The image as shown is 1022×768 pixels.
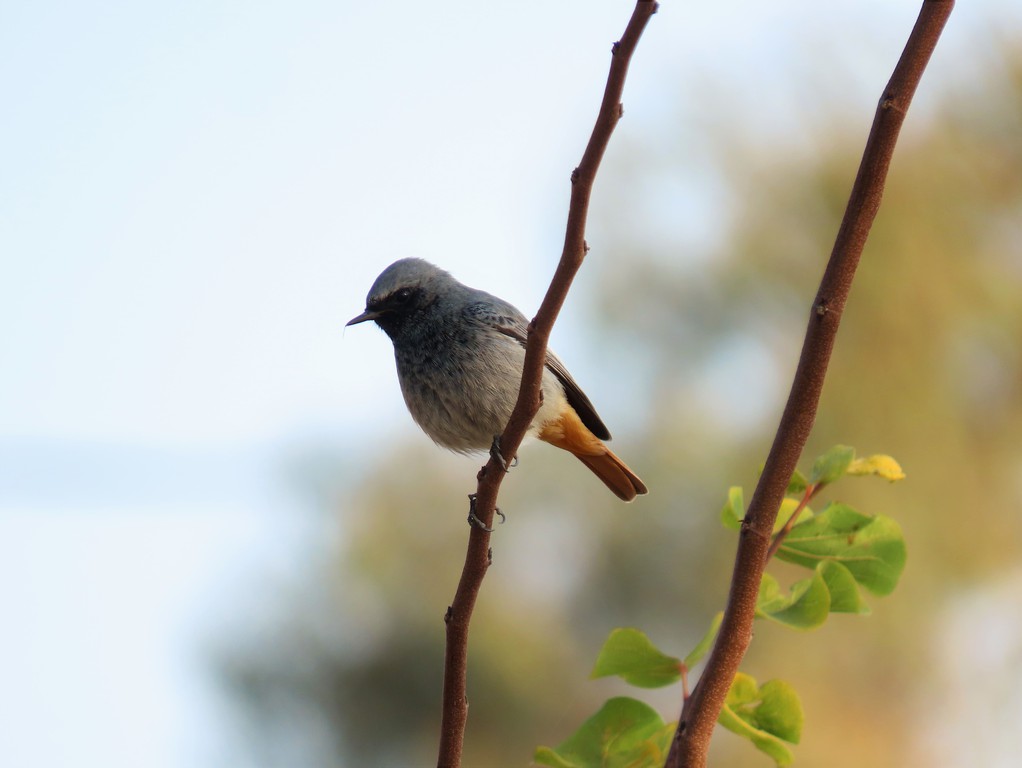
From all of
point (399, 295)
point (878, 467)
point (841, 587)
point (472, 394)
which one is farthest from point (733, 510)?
point (399, 295)

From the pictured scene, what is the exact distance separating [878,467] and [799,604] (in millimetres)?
331

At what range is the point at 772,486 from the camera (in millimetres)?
1299

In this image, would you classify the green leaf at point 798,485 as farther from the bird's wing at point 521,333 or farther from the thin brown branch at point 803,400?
the bird's wing at point 521,333

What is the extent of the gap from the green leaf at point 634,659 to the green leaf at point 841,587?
271 mm

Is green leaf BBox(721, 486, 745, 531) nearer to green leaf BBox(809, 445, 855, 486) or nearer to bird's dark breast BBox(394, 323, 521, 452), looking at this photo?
green leaf BBox(809, 445, 855, 486)

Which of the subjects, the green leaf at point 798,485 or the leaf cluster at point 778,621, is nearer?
the leaf cluster at point 778,621

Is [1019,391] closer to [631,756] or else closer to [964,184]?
[964,184]

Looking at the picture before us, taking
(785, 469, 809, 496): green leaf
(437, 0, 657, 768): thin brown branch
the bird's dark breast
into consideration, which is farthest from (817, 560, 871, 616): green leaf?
the bird's dark breast

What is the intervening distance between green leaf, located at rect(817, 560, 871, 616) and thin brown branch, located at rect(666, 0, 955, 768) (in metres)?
0.37

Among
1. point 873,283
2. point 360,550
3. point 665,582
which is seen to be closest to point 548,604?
point 665,582

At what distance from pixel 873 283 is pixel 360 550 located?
307 inches

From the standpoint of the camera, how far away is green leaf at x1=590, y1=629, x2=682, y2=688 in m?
1.64

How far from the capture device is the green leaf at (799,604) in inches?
61.2

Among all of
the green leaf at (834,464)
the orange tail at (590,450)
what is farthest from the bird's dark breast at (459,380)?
the green leaf at (834,464)
